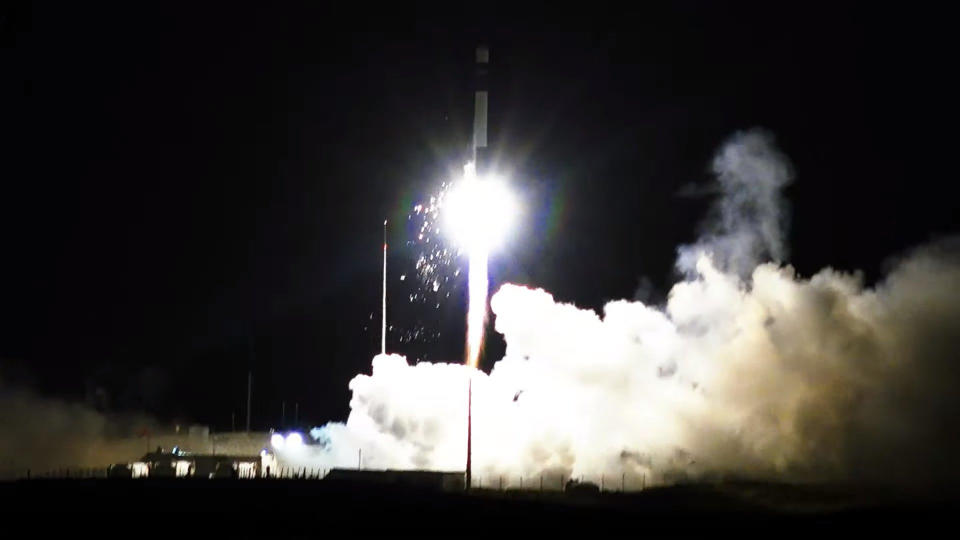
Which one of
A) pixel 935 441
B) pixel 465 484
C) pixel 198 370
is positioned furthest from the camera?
pixel 198 370

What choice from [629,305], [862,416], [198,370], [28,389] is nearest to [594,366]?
[629,305]

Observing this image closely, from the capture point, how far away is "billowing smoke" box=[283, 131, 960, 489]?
45.0 metres

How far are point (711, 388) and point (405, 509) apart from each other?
73.6 feet

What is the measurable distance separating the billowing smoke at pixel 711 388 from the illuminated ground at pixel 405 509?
13.8 feet

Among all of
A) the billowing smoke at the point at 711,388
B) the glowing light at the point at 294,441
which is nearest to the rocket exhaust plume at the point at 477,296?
the billowing smoke at the point at 711,388

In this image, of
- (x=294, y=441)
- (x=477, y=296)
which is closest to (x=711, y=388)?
(x=477, y=296)

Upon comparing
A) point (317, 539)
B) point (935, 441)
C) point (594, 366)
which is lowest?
point (317, 539)

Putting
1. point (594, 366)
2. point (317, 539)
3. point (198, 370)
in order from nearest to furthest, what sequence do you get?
1. point (317, 539)
2. point (594, 366)
3. point (198, 370)

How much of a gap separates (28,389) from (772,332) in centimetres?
5869

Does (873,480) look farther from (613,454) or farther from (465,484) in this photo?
(465,484)

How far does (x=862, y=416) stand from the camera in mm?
45938

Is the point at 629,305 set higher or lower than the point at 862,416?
higher

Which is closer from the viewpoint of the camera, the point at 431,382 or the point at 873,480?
the point at 873,480

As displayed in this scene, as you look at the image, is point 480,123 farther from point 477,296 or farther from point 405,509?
point 405,509
